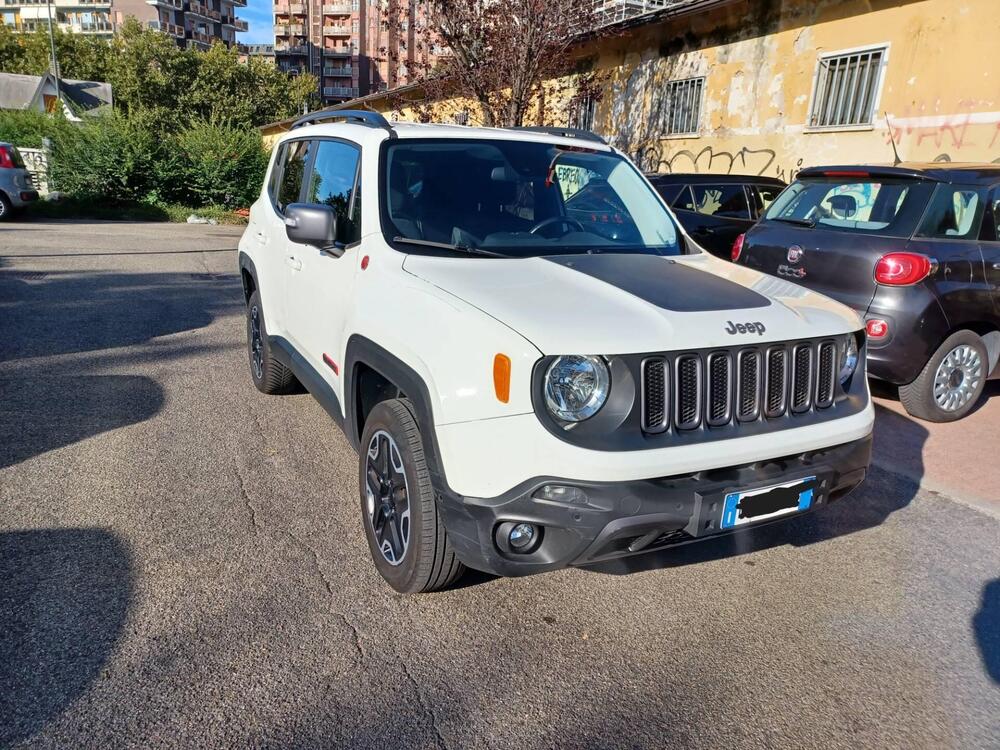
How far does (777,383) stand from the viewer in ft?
9.20

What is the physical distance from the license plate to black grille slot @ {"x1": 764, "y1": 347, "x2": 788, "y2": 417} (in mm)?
275

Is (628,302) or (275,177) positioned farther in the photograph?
(275,177)

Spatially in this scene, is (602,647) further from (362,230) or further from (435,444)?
(362,230)

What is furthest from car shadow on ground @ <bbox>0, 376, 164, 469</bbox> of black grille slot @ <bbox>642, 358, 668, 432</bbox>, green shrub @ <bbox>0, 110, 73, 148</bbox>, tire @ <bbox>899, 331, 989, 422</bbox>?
green shrub @ <bbox>0, 110, 73, 148</bbox>

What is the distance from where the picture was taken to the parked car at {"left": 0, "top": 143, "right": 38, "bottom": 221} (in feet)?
54.4

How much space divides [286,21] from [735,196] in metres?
103

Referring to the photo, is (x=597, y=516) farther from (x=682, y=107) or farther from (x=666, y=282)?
(x=682, y=107)

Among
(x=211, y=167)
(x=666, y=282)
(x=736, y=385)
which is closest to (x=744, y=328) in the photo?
(x=736, y=385)

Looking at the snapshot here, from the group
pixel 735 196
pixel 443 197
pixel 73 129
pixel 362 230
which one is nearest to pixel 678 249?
pixel 443 197

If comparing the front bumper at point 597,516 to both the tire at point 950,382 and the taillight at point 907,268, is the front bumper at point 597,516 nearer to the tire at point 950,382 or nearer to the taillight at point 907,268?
the taillight at point 907,268

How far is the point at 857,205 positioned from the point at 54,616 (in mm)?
5613

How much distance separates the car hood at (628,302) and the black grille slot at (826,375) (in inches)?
3.0

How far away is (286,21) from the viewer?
318ft

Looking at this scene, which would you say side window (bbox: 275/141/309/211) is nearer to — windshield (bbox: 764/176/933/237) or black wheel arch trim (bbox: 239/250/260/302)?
black wheel arch trim (bbox: 239/250/260/302)
